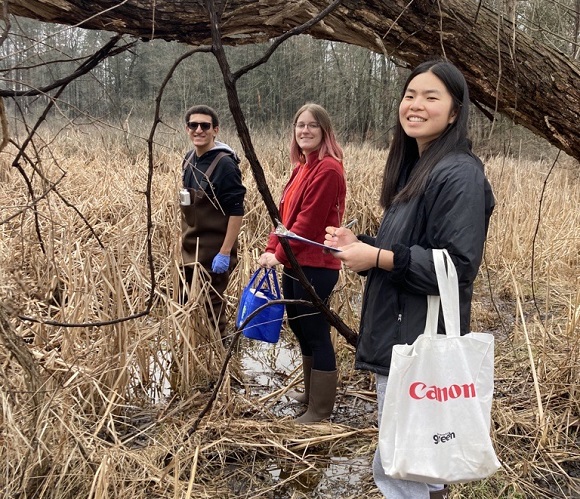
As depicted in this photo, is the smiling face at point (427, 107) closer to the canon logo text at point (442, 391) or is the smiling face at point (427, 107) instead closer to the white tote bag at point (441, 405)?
the white tote bag at point (441, 405)

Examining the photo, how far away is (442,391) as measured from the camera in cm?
140

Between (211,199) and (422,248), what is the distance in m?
2.01

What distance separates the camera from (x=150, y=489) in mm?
2139

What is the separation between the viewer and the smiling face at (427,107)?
1544 mm

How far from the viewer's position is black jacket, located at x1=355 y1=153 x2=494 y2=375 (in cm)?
144

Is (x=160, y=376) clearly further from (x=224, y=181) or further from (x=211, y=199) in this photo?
(x=224, y=181)

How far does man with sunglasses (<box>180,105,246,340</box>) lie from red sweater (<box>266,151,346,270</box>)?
664mm

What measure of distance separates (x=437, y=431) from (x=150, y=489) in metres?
1.24

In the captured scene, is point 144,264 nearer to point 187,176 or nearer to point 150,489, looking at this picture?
point 187,176

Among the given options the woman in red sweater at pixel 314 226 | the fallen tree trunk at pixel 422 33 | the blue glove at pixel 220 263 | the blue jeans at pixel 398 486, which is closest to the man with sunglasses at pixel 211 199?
the blue glove at pixel 220 263

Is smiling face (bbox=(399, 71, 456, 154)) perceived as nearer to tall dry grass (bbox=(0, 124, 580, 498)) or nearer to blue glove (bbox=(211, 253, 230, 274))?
tall dry grass (bbox=(0, 124, 580, 498))

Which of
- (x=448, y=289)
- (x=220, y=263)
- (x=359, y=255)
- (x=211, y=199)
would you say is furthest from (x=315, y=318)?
(x=448, y=289)

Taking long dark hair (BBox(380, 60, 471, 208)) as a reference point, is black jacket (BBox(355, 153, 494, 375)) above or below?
below

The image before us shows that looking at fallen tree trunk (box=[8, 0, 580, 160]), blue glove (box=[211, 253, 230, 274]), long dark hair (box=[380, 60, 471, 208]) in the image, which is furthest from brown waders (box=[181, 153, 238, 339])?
long dark hair (box=[380, 60, 471, 208])
